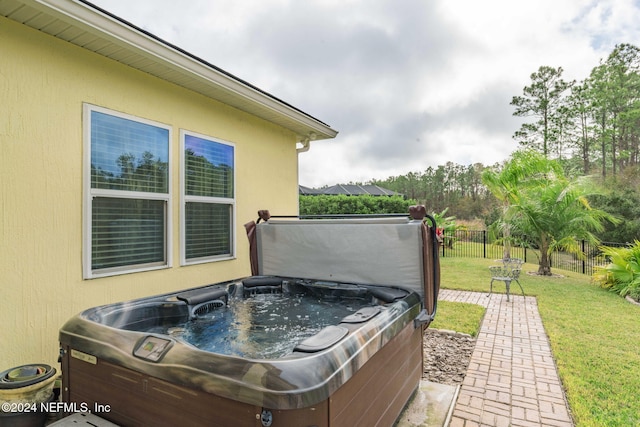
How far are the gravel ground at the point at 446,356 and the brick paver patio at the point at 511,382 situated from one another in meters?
0.10

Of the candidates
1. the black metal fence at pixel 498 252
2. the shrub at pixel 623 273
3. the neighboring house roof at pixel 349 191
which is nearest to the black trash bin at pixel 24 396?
the shrub at pixel 623 273

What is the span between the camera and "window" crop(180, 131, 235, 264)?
15.0 feet

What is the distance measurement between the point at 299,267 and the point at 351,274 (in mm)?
785

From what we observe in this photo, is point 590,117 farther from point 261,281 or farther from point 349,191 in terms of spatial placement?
point 261,281

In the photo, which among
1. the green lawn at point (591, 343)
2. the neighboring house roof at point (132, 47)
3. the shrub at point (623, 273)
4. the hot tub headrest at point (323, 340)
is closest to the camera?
the hot tub headrest at point (323, 340)

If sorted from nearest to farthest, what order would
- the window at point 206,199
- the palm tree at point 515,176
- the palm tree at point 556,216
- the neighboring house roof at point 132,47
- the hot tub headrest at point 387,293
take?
1. the neighboring house roof at point 132,47
2. the hot tub headrest at point 387,293
3. the window at point 206,199
4. the palm tree at point 556,216
5. the palm tree at point 515,176

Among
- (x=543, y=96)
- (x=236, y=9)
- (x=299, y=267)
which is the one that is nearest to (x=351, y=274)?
(x=299, y=267)

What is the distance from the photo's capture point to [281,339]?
3297mm

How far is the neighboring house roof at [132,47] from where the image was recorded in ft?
9.27

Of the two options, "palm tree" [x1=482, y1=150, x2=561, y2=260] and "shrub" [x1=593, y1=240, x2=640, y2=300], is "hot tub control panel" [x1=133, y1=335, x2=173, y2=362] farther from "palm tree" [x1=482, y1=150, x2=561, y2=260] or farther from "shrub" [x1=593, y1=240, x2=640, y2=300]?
"palm tree" [x1=482, y1=150, x2=561, y2=260]

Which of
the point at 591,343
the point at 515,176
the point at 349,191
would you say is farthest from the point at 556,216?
the point at 349,191

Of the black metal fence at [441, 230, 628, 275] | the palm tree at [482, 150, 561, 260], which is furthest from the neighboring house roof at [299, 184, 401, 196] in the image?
the palm tree at [482, 150, 561, 260]

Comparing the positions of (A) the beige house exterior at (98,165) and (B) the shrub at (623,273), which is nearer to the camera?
(A) the beige house exterior at (98,165)

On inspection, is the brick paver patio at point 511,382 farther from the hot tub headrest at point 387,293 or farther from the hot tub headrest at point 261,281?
the hot tub headrest at point 261,281
